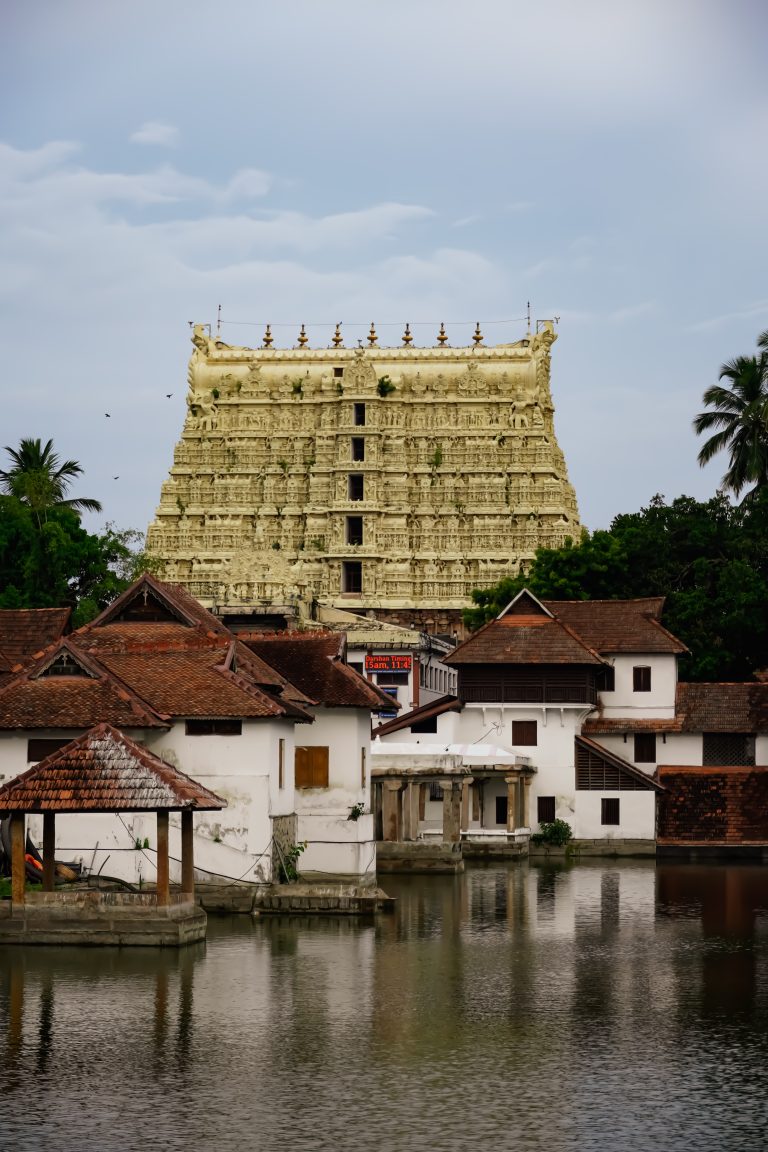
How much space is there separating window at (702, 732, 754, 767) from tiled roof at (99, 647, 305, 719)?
29.1 meters

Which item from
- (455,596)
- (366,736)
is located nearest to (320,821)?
(366,736)

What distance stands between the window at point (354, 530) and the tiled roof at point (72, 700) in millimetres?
66266

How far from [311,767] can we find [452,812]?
44.0 ft

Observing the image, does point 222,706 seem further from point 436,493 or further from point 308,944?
point 436,493

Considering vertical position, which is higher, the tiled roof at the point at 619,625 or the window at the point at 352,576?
the window at the point at 352,576

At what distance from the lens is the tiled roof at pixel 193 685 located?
132ft

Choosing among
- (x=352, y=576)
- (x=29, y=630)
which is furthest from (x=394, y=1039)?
(x=352, y=576)

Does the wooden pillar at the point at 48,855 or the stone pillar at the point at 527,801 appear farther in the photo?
the stone pillar at the point at 527,801

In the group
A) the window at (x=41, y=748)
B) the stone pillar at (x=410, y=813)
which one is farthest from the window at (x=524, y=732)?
the window at (x=41, y=748)

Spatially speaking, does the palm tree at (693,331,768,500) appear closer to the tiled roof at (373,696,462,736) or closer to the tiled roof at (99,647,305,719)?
the tiled roof at (373,696,462,736)

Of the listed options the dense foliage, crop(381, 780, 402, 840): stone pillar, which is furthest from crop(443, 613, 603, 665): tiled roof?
the dense foliage

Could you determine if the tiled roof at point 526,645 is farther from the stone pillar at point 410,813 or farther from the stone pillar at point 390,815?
the stone pillar at point 390,815

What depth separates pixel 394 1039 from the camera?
26516 mm

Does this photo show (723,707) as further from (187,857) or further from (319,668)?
(187,857)
